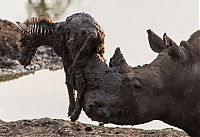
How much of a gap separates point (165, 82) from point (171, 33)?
9.00 m

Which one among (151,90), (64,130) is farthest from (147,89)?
(64,130)

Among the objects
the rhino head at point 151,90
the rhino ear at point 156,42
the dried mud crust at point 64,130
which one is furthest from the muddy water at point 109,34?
the rhino head at point 151,90

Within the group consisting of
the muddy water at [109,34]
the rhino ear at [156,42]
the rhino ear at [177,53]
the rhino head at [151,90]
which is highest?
the muddy water at [109,34]

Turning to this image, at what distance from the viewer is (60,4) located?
21.2 metres

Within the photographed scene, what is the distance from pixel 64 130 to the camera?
6070 millimetres

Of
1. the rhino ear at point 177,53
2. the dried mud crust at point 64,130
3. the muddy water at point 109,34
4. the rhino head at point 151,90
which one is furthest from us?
the muddy water at point 109,34

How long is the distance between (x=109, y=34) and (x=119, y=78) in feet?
36.2

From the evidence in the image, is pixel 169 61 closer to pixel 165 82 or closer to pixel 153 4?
pixel 165 82

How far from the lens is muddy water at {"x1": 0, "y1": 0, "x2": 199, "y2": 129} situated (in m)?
8.49

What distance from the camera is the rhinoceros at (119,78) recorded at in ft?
8.95

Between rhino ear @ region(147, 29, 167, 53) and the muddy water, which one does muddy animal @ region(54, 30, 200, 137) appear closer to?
rhino ear @ region(147, 29, 167, 53)

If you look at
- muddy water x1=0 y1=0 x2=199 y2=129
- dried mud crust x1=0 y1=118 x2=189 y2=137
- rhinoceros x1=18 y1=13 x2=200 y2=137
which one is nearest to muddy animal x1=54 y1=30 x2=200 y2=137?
rhinoceros x1=18 y1=13 x2=200 y2=137

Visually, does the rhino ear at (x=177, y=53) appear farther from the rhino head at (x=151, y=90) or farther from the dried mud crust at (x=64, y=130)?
the dried mud crust at (x=64, y=130)

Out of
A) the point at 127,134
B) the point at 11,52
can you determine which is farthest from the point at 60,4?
the point at 127,134
